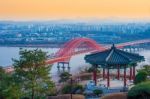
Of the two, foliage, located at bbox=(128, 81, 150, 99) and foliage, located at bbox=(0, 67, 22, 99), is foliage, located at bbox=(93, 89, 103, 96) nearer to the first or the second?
foliage, located at bbox=(0, 67, 22, 99)

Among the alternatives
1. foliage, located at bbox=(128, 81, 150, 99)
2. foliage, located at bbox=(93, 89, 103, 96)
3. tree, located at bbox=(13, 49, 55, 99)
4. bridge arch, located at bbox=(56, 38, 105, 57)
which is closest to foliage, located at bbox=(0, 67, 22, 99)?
tree, located at bbox=(13, 49, 55, 99)

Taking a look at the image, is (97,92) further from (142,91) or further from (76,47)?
(76,47)

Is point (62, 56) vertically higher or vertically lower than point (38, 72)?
lower

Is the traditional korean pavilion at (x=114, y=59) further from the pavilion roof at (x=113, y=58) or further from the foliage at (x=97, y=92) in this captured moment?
the foliage at (x=97, y=92)

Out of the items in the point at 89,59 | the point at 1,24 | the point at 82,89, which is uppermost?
the point at 89,59

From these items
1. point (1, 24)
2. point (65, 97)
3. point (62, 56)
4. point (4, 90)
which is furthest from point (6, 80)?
point (1, 24)

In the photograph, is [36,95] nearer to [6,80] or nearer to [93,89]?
[6,80]

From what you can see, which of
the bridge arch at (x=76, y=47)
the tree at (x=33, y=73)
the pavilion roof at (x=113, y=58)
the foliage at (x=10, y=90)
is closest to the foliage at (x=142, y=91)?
the tree at (x=33, y=73)

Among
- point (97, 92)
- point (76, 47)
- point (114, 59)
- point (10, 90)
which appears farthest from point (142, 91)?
point (76, 47)
